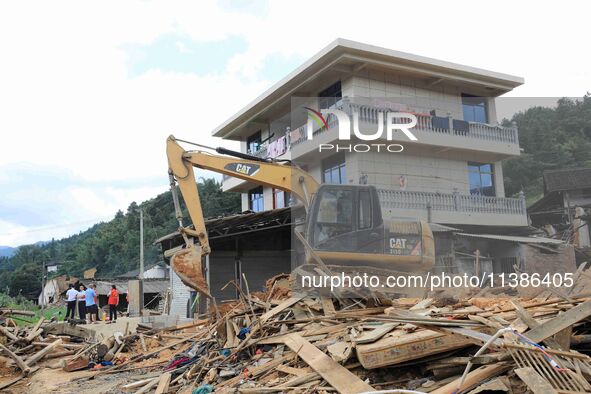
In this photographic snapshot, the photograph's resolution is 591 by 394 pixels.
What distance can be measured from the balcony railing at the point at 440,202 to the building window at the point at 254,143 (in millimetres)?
15776

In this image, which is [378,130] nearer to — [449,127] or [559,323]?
[449,127]

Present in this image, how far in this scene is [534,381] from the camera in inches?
158

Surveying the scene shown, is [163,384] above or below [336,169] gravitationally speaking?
below

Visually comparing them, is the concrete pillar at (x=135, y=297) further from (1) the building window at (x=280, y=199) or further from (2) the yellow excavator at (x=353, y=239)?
(2) the yellow excavator at (x=353, y=239)

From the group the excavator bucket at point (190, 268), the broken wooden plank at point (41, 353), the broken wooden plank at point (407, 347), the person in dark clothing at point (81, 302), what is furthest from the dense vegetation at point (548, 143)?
the person in dark clothing at point (81, 302)

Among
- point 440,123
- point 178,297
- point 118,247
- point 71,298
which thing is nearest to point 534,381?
point 440,123

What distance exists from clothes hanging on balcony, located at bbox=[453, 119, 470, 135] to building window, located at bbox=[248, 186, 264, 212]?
14304 millimetres

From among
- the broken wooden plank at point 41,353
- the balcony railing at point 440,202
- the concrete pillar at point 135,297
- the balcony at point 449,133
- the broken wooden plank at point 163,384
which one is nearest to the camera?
the broken wooden plank at point 163,384

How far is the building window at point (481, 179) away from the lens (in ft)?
36.1

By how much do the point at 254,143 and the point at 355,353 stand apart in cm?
2156

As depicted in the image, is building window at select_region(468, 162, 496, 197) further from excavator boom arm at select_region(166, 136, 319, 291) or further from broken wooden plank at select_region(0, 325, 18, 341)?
broken wooden plank at select_region(0, 325, 18, 341)

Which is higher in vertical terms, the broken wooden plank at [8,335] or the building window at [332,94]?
the building window at [332,94]

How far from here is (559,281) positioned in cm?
885

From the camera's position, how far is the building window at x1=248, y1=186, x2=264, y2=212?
2677cm
